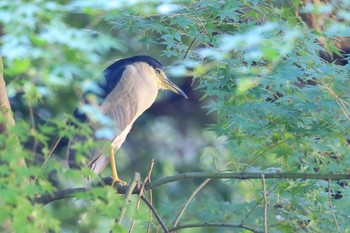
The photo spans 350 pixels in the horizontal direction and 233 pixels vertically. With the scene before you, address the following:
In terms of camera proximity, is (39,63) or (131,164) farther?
(131,164)

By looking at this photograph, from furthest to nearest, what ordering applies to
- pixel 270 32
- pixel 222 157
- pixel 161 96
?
pixel 161 96 → pixel 222 157 → pixel 270 32

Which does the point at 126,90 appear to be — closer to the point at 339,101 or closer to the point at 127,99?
the point at 127,99

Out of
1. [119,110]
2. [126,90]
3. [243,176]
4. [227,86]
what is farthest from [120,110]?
[243,176]

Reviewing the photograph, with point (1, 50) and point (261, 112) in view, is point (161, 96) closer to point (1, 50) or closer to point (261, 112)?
point (261, 112)

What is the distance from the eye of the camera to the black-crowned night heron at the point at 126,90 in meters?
4.55

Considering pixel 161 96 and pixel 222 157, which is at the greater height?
pixel 222 157

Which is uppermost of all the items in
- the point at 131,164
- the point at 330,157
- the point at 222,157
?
the point at 330,157

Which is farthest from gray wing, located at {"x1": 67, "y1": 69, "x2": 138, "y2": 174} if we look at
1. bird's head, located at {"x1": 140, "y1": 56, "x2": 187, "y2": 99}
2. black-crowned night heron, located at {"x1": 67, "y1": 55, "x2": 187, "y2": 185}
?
bird's head, located at {"x1": 140, "y1": 56, "x2": 187, "y2": 99}

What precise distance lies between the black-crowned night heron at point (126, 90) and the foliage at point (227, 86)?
1.46 feet

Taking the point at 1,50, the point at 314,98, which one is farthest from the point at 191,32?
the point at 1,50

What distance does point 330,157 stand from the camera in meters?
3.93

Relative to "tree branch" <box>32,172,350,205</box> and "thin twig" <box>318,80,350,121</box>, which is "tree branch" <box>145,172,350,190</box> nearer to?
"tree branch" <box>32,172,350,205</box>

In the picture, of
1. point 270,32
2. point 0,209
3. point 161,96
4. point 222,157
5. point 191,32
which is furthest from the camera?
point 161,96

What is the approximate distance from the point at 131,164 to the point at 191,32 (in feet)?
11.2
